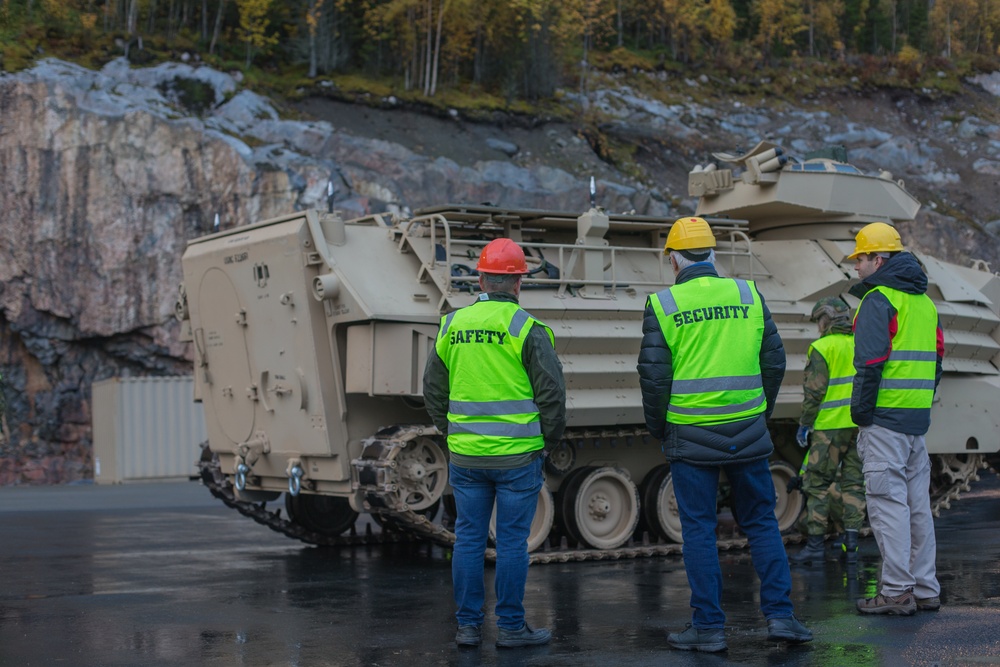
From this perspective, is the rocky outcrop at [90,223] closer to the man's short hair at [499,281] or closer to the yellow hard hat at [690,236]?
the man's short hair at [499,281]

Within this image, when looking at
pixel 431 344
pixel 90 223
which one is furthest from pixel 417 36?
pixel 431 344

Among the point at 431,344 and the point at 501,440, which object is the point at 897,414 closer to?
the point at 501,440

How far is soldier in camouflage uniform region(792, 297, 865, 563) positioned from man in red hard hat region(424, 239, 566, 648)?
176 inches

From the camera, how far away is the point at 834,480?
1099 centimetres

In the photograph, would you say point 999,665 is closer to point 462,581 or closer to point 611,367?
point 462,581

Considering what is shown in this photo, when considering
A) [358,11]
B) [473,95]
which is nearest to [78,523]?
[473,95]

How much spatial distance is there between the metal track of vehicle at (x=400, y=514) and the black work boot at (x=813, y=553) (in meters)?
1.11

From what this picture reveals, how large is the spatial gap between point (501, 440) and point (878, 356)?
2314 millimetres

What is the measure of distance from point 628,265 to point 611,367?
54.1 inches

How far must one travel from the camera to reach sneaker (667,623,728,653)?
6.41 m

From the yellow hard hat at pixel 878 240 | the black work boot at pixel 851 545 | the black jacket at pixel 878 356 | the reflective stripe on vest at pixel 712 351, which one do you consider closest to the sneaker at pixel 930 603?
the black jacket at pixel 878 356

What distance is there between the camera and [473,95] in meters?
35.8

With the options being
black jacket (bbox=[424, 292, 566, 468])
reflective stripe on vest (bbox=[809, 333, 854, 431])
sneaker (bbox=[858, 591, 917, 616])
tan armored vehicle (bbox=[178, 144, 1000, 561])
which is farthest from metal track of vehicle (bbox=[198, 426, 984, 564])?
sneaker (bbox=[858, 591, 917, 616])

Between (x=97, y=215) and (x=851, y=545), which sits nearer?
(x=851, y=545)
